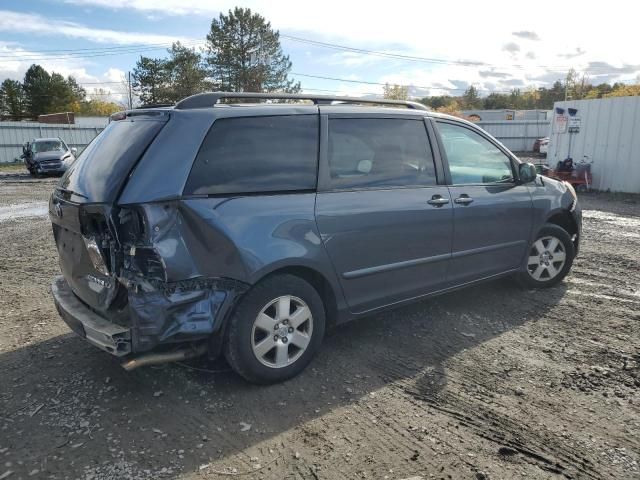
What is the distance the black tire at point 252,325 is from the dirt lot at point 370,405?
0.41 feet

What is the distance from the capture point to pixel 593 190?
13.9 m

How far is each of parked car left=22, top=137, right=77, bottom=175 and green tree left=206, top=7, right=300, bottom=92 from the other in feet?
73.9

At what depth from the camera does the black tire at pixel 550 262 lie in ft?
17.5

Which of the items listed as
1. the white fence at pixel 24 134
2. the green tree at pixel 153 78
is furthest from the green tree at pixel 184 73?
the white fence at pixel 24 134

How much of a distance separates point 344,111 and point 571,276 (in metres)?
3.75

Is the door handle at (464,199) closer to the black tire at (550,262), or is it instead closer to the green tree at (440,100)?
the black tire at (550,262)

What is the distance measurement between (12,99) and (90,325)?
7325 centimetres

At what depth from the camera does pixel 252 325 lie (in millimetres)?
3334

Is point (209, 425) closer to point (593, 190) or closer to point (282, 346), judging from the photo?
point (282, 346)

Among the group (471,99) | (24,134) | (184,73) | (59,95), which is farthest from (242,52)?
(471,99)

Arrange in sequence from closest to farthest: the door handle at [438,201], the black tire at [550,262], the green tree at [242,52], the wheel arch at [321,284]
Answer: the wheel arch at [321,284], the door handle at [438,201], the black tire at [550,262], the green tree at [242,52]

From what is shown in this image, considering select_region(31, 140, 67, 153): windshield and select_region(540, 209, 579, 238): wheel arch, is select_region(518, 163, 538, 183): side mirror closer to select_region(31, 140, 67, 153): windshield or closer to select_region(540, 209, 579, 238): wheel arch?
select_region(540, 209, 579, 238): wheel arch

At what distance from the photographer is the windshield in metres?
22.3

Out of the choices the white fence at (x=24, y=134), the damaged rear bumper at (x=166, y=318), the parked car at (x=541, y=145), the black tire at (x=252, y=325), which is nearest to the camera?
the damaged rear bumper at (x=166, y=318)
